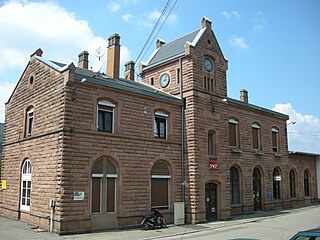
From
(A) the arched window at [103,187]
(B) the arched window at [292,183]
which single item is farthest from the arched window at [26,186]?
(B) the arched window at [292,183]

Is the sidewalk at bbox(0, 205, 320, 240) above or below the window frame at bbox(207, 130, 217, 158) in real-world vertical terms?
below

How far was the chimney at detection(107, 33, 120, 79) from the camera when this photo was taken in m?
24.2

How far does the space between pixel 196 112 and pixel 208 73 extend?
341 cm

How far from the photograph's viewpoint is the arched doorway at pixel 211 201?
23.2 m

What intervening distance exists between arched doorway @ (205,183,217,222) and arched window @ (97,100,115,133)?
7.94m

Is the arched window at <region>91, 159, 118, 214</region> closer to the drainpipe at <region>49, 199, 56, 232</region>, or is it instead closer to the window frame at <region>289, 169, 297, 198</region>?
the drainpipe at <region>49, 199, 56, 232</region>

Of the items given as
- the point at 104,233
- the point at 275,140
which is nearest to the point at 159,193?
the point at 104,233

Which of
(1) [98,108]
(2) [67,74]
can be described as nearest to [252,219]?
(1) [98,108]

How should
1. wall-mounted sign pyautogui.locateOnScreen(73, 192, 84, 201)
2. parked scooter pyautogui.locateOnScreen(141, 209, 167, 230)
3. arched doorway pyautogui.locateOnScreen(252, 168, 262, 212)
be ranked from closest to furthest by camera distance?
1. wall-mounted sign pyautogui.locateOnScreen(73, 192, 84, 201)
2. parked scooter pyautogui.locateOnScreen(141, 209, 167, 230)
3. arched doorway pyautogui.locateOnScreen(252, 168, 262, 212)

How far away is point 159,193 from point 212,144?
17.5 ft

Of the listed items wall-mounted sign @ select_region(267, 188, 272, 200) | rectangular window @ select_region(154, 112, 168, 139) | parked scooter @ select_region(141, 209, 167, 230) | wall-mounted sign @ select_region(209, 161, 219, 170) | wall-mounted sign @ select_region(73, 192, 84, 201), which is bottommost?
parked scooter @ select_region(141, 209, 167, 230)

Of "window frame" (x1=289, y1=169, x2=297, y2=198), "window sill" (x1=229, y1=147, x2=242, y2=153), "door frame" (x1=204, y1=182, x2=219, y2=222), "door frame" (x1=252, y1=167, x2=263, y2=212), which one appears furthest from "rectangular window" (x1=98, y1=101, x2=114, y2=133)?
"window frame" (x1=289, y1=169, x2=297, y2=198)

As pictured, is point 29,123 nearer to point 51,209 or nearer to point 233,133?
point 51,209

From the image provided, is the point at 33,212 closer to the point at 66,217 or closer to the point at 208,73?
the point at 66,217
